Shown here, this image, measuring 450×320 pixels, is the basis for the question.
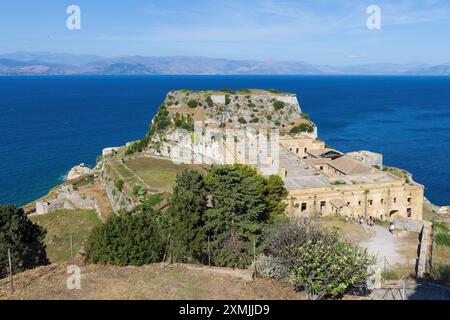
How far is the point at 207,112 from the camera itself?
198ft

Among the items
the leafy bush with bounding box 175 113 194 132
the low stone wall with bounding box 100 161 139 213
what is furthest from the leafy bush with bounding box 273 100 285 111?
the low stone wall with bounding box 100 161 139 213

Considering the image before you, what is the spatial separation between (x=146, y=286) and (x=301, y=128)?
154 ft

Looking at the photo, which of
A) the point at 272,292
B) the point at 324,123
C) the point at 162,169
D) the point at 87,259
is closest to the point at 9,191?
the point at 162,169

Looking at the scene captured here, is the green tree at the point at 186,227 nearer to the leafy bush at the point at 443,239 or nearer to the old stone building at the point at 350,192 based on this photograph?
the old stone building at the point at 350,192

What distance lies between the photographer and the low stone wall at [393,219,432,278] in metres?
23.1

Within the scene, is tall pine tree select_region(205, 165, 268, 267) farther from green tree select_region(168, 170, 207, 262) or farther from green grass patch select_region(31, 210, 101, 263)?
green grass patch select_region(31, 210, 101, 263)

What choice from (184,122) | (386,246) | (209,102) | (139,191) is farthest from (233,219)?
(209,102)

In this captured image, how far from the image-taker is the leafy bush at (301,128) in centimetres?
6034

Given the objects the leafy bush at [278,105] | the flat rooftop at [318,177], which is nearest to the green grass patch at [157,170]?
the flat rooftop at [318,177]

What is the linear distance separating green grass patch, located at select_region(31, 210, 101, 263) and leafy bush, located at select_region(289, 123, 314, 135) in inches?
1211

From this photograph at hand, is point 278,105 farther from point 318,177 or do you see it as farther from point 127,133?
point 127,133

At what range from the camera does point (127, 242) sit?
20672mm

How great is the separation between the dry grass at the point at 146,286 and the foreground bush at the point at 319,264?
2.26ft
